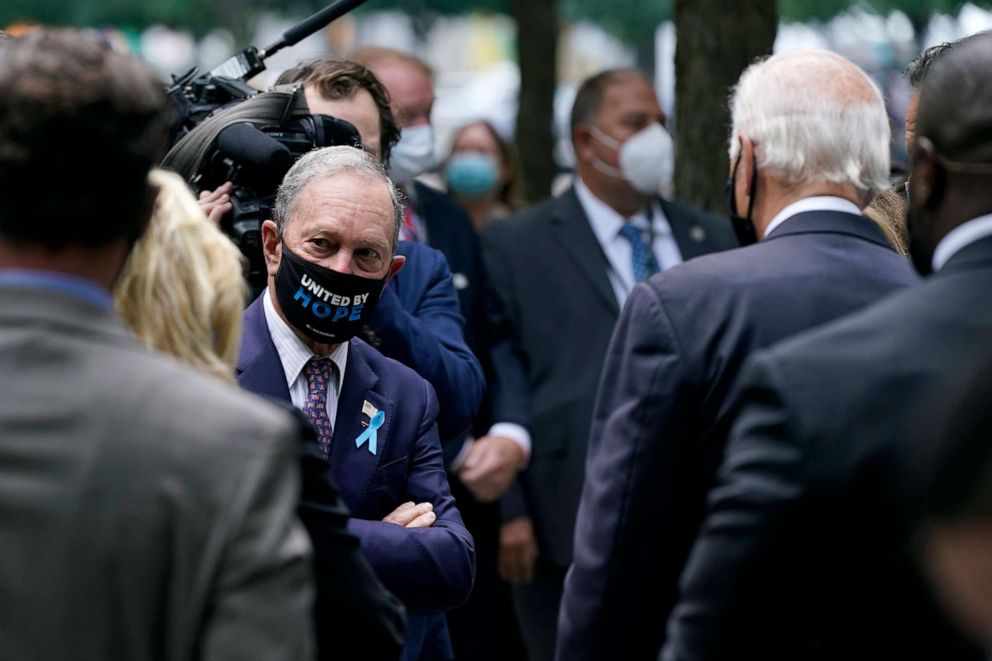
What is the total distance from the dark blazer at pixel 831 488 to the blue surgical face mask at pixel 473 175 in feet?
22.6

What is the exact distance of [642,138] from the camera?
6758 mm

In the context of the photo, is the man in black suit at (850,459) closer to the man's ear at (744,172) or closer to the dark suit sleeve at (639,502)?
the dark suit sleeve at (639,502)

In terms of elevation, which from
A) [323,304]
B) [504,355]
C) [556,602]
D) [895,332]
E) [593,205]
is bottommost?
[556,602]

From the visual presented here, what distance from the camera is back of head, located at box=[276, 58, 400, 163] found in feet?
16.1

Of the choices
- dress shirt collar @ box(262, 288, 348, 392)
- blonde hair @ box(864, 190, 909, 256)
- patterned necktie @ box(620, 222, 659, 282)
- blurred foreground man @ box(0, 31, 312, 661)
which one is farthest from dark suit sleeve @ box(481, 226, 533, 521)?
blurred foreground man @ box(0, 31, 312, 661)

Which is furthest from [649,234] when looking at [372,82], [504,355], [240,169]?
[240,169]

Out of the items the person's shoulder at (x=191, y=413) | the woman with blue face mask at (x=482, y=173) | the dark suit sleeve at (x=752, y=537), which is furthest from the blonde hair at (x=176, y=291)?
the woman with blue face mask at (x=482, y=173)

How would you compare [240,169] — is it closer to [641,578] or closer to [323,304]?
[323,304]

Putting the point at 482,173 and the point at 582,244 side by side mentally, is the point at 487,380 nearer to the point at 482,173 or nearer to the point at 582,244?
the point at 582,244

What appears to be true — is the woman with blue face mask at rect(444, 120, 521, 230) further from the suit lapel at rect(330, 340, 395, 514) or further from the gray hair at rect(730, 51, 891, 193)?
the gray hair at rect(730, 51, 891, 193)

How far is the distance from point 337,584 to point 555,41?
8920mm

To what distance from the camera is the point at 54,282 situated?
2312 millimetres

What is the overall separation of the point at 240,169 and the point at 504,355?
6.96 ft

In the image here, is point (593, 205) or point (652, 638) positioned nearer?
point (652, 638)
